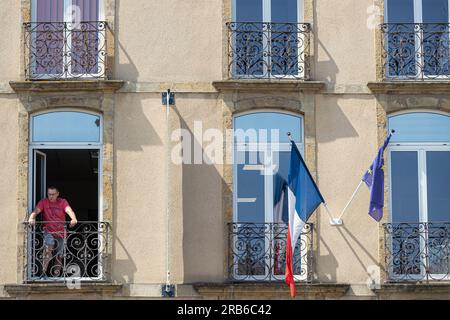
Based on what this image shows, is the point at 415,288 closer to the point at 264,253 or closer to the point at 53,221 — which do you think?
the point at 264,253

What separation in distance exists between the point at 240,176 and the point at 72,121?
2.44m

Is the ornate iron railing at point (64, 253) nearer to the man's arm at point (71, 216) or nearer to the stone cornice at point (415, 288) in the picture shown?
the man's arm at point (71, 216)

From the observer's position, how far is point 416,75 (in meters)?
19.2

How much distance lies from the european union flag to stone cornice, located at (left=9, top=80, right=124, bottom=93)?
144 inches

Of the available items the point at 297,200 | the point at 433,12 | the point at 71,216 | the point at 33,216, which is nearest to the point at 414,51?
the point at 433,12

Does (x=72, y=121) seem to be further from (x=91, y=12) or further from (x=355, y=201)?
(x=355, y=201)

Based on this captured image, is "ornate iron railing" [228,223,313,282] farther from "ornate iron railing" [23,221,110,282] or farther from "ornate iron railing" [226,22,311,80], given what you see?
"ornate iron railing" [226,22,311,80]

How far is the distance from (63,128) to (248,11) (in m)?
3.08

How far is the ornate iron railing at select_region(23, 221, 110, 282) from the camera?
18.6m

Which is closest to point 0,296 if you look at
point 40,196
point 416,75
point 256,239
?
point 40,196

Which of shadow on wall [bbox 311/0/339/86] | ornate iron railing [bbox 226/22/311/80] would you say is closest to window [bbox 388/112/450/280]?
shadow on wall [bbox 311/0/339/86]

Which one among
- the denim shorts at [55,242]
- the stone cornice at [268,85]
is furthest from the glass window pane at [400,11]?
the denim shorts at [55,242]

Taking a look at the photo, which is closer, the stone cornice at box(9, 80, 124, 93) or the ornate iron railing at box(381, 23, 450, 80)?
A: the stone cornice at box(9, 80, 124, 93)

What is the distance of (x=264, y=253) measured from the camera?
18.8 m
